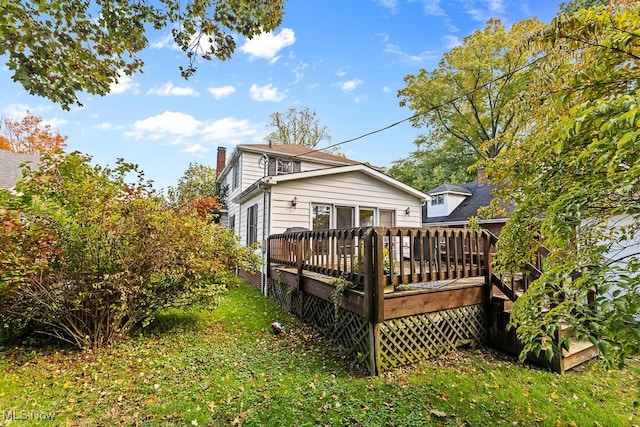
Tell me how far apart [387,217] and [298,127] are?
56.2 ft

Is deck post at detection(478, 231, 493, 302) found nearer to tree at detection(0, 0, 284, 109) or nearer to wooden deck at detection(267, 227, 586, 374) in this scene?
wooden deck at detection(267, 227, 586, 374)

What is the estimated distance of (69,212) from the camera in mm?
3963

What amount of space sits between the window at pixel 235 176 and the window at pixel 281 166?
1582 millimetres

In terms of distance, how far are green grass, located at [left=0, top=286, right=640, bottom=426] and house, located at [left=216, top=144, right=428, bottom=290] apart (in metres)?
4.41

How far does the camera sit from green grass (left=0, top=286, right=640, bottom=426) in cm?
284

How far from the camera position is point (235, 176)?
1358cm

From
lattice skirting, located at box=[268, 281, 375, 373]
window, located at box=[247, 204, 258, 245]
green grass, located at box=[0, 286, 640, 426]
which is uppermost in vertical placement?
window, located at box=[247, 204, 258, 245]

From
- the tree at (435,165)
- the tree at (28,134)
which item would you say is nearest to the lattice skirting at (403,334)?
the tree at (435,165)

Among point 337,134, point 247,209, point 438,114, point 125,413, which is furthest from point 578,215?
point 337,134

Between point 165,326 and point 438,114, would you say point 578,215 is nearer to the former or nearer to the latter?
point 165,326

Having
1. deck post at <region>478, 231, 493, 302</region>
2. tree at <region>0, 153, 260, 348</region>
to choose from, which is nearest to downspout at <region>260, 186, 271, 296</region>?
tree at <region>0, 153, 260, 348</region>

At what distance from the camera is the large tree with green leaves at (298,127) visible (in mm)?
24781

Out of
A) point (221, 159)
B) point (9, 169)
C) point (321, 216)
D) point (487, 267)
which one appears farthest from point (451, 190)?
point (9, 169)

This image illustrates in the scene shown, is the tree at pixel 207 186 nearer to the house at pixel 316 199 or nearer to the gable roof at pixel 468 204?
the house at pixel 316 199
